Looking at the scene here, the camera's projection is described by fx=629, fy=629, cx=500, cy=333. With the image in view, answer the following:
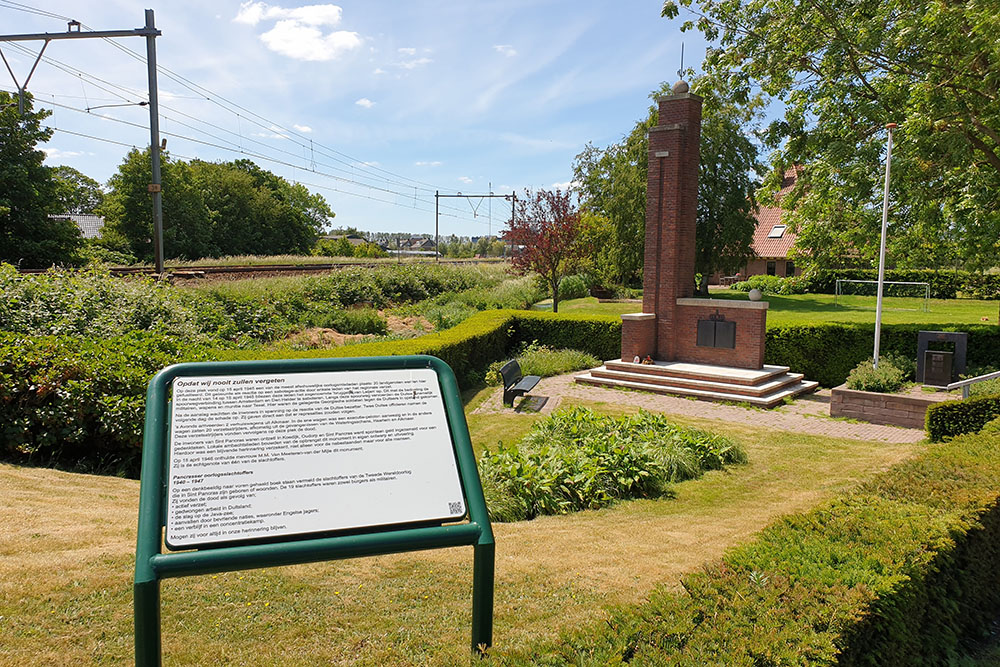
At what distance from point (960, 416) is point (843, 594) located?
297 inches

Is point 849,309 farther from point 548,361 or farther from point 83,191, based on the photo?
point 83,191

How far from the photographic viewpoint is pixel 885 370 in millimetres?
12180

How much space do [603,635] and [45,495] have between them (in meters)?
5.03

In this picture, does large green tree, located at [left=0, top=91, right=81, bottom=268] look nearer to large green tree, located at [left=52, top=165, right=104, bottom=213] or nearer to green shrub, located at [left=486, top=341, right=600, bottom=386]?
green shrub, located at [left=486, top=341, right=600, bottom=386]

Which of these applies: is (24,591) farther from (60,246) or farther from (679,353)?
(60,246)

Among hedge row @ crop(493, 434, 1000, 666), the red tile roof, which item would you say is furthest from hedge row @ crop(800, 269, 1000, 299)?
hedge row @ crop(493, 434, 1000, 666)

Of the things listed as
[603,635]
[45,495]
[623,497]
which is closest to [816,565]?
[603,635]

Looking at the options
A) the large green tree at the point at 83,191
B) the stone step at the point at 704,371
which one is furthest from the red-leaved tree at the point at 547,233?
the large green tree at the point at 83,191

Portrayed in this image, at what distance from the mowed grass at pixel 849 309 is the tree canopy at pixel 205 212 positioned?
74.9 ft

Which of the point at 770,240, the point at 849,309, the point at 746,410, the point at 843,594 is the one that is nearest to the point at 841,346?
the point at 746,410

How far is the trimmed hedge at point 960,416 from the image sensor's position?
8.34 m

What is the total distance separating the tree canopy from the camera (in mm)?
40125

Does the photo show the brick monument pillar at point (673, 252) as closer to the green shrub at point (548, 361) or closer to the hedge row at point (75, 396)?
the green shrub at point (548, 361)

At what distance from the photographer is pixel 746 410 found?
12.3 meters
